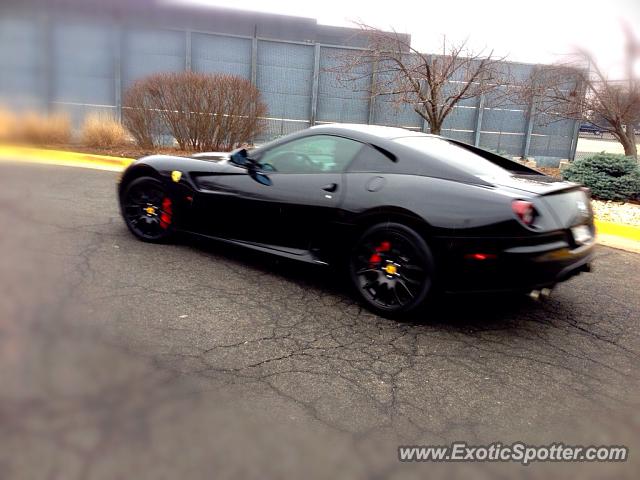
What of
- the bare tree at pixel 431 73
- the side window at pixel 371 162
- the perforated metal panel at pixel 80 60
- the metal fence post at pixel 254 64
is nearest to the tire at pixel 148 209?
the side window at pixel 371 162

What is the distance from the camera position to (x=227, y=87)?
11.2 meters

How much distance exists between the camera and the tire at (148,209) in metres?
4.77

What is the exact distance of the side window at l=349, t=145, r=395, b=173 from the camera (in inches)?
151

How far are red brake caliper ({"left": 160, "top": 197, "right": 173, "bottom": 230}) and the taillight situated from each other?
9.96 feet

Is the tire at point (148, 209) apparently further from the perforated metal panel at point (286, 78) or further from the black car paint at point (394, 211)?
the perforated metal panel at point (286, 78)

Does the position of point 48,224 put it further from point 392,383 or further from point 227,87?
point 227,87

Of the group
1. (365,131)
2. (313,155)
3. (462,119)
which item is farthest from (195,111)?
(462,119)

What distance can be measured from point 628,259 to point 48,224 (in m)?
6.44

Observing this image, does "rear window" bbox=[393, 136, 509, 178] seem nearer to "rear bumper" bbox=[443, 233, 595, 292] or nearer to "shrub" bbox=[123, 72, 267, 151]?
"rear bumper" bbox=[443, 233, 595, 292]

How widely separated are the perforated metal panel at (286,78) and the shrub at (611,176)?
29.7 ft

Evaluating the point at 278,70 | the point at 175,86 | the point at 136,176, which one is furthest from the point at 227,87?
the point at 136,176

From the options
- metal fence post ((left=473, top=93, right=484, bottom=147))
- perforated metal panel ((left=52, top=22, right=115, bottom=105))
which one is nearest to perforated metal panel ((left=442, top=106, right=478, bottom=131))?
metal fence post ((left=473, top=93, right=484, bottom=147))

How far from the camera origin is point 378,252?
369 cm

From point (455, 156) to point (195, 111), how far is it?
8.42m
